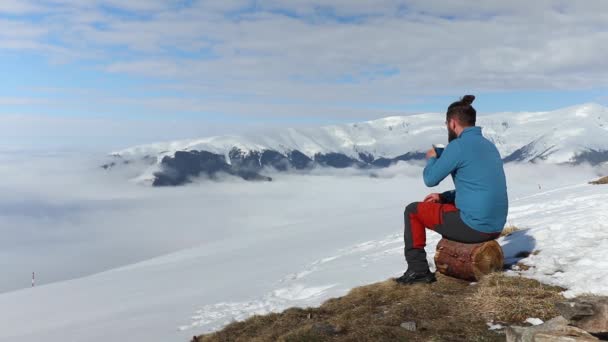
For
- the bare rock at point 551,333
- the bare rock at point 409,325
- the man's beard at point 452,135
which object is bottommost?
the bare rock at point 409,325

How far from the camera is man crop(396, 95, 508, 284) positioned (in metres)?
7.61

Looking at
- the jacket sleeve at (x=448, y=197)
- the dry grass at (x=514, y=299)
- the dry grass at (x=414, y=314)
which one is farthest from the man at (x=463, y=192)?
the dry grass at (x=514, y=299)

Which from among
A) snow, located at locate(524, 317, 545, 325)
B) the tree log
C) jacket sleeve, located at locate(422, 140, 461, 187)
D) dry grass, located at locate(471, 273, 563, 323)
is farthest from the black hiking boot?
snow, located at locate(524, 317, 545, 325)

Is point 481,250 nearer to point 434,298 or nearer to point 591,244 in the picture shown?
point 434,298

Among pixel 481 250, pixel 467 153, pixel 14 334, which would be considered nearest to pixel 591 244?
pixel 481 250

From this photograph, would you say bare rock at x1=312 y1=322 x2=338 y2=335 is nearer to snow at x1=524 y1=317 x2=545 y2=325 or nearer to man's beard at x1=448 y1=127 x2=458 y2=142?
snow at x1=524 y1=317 x2=545 y2=325

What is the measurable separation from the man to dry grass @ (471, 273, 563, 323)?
89 cm

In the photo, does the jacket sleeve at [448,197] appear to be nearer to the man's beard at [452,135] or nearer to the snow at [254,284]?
the man's beard at [452,135]

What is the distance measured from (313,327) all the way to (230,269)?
11.7 metres

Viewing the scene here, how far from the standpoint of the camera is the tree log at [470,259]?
809cm

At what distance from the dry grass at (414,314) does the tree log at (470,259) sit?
22cm

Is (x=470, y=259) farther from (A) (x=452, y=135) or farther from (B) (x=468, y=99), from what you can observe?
(B) (x=468, y=99)

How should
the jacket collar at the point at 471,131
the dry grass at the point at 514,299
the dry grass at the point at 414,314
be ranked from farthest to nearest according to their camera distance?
the jacket collar at the point at 471,131 → the dry grass at the point at 514,299 → the dry grass at the point at 414,314

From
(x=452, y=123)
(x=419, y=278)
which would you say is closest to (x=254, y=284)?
(x=419, y=278)
